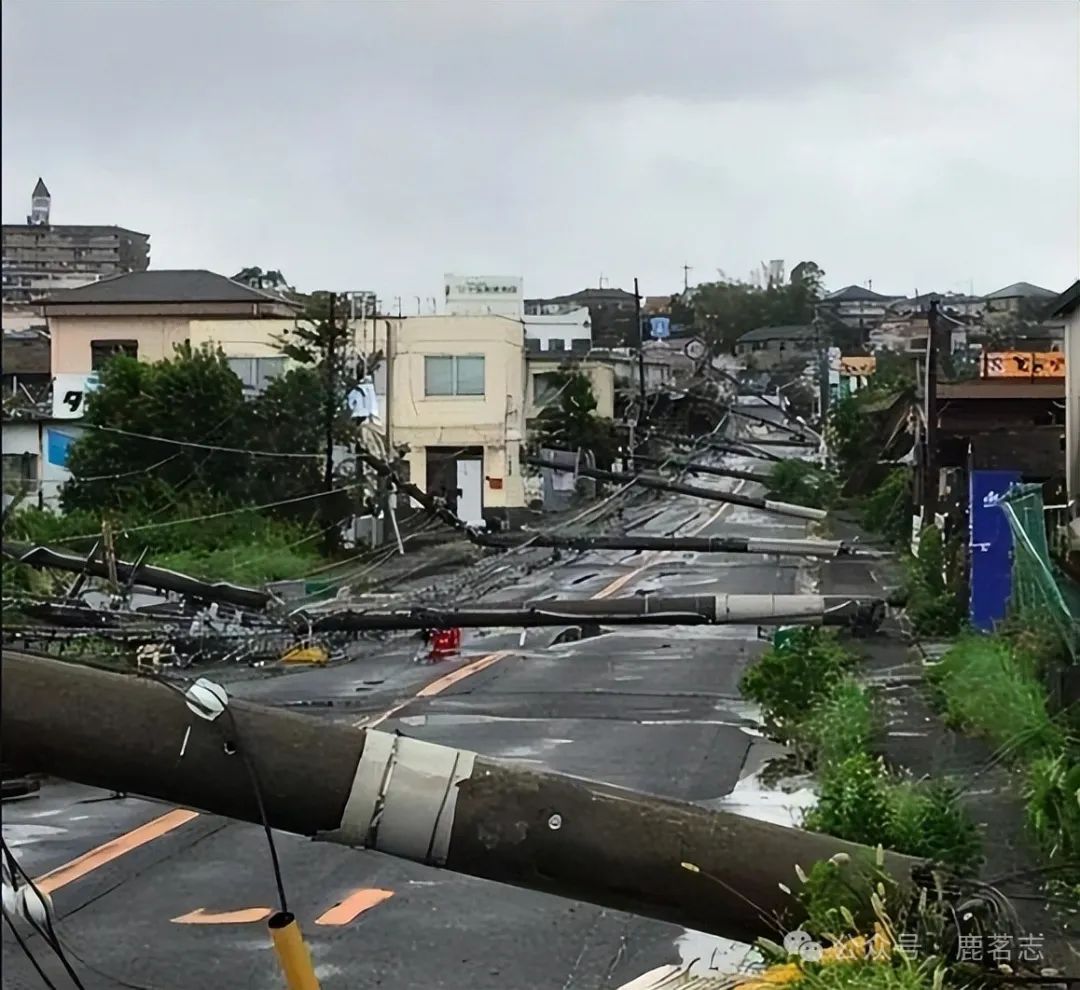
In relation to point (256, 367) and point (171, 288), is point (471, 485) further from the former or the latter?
point (171, 288)

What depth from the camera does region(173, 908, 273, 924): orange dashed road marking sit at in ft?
32.4

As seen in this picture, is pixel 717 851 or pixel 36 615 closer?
pixel 717 851

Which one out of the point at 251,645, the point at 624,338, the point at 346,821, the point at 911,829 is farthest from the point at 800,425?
the point at 346,821

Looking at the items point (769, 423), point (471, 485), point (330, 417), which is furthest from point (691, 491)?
point (769, 423)

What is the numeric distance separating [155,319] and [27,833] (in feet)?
102

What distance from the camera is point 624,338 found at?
245 ft

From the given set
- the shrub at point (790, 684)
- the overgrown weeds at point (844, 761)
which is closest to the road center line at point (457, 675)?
the overgrown weeds at point (844, 761)

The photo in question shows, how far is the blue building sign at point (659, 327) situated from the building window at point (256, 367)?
40.1 metres

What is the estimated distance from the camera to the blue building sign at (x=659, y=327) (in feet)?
265

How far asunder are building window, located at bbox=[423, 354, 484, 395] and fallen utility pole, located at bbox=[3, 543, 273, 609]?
27.8 metres

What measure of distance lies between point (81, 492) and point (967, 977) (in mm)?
28686

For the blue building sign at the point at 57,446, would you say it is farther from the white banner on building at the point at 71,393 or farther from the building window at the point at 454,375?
the building window at the point at 454,375

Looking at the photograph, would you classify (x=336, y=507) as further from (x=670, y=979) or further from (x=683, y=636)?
(x=670, y=979)

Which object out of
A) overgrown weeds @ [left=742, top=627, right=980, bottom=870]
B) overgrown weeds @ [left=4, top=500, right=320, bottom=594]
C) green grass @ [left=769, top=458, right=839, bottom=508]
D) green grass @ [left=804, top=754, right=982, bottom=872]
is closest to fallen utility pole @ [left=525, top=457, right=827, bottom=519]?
green grass @ [left=769, top=458, right=839, bottom=508]
